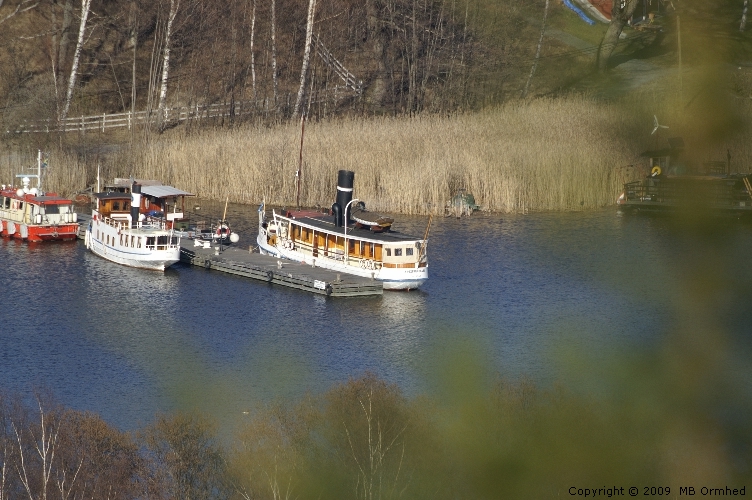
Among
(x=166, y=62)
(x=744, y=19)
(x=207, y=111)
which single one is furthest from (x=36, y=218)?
(x=744, y=19)

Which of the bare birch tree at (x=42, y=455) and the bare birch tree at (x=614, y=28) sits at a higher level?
the bare birch tree at (x=614, y=28)

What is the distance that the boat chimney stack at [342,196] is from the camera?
136 feet

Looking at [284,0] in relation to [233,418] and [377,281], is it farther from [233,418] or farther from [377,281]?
[233,418]

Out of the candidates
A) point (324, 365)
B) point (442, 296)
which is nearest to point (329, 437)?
point (324, 365)

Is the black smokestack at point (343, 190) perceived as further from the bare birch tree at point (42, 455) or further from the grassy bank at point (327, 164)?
the bare birch tree at point (42, 455)

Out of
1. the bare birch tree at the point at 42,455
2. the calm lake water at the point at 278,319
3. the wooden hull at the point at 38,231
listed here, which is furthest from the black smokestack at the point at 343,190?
the bare birch tree at the point at 42,455

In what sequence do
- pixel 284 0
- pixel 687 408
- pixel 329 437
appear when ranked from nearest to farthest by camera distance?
1. pixel 687 408
2. pixel 329 437
3. pixel 284 0

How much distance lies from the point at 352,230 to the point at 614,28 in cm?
3770

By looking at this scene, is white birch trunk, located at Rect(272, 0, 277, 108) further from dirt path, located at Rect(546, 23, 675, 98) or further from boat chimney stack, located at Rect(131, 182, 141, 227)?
dirt path, located at Rect(546, 23, 675, 98)

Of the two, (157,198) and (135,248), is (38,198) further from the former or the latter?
(135,248)

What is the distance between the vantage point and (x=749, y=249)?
374cm

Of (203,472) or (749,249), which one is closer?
(749,249)

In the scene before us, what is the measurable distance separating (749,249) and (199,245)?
140 ft

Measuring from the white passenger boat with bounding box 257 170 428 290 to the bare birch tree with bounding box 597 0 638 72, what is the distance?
113 ft
